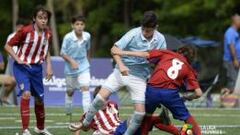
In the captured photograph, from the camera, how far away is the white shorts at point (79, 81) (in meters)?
13.3

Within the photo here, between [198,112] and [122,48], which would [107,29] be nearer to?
[198,112]

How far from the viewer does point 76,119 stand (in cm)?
1345

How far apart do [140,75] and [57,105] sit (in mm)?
8063

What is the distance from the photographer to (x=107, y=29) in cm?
4262

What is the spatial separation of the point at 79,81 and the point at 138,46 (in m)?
3.55

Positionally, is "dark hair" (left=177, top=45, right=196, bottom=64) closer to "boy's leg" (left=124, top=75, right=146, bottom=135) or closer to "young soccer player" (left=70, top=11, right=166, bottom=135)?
"young soccer player" (left=70, top=11, right=166, bottom=135)

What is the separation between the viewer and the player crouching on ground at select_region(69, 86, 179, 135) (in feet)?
33.5

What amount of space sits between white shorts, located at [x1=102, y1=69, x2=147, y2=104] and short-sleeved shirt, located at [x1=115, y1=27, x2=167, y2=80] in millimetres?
86

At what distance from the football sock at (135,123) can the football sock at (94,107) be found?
48 centimetres

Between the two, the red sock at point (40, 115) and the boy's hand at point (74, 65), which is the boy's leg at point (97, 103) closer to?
the red sock at point (40, 115)

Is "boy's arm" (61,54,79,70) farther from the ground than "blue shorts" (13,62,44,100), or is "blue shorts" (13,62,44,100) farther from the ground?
"blue shorts" (13,62,44,100)

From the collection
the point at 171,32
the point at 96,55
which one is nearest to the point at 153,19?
the point at 171,32

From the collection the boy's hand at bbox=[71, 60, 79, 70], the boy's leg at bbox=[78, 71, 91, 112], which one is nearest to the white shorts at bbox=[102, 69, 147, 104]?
the boy's leg at bbox=[78, 71, 91, 112]

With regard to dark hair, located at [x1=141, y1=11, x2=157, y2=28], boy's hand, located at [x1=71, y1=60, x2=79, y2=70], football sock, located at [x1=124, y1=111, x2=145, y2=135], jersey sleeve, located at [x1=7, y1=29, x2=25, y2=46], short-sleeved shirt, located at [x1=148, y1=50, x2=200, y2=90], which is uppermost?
dark hair, located at [x1=141, y1=11, x2=157, y2=28]
